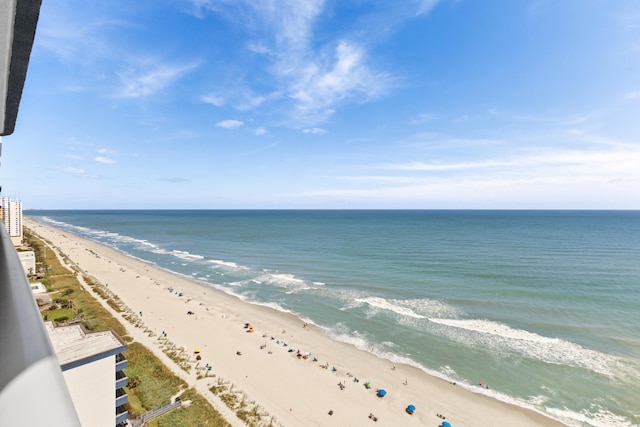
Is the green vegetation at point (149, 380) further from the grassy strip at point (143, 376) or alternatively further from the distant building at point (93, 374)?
the distant building at point (93, 374)

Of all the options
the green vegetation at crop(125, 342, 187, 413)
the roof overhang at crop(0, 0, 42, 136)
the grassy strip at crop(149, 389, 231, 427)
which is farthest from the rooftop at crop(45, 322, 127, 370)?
the roof overhang at crop(0, 0, 42, 136)

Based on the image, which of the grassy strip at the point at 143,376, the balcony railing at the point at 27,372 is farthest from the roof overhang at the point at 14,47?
the grassy strip at the point at 143,376

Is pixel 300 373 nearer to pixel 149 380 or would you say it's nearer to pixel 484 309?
pixel 149 380

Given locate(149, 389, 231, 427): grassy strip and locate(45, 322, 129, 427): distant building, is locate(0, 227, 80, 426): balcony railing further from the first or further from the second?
locate(149, 389, 231, 427): grassy strip

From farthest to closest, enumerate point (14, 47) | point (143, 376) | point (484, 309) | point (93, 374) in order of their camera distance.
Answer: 1. point (484, 309)
2. point (143, 376)
3. point (93, 374)
4. point (14, 47)

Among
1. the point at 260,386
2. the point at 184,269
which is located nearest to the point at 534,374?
the point at 260,386

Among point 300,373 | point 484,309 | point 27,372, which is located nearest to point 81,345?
point 300,373

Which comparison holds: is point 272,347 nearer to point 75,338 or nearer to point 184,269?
point 75,338
